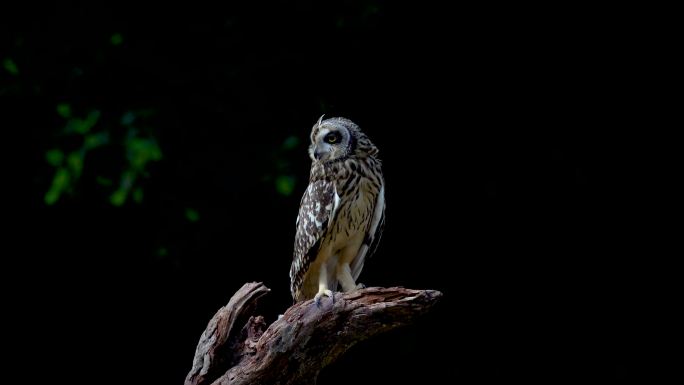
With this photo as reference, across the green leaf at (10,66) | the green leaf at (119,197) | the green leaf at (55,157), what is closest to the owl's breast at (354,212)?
the green leaf at (119,197)

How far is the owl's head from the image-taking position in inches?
148

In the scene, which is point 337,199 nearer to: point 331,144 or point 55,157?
point 331,144

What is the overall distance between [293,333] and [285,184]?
1.28 metres

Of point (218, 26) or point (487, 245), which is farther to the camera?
point (487, 245)

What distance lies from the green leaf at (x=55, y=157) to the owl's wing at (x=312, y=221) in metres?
1.13

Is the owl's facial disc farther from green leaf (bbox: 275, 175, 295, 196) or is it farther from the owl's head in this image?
green leaf (bbox: 275, 175, 295, 196)

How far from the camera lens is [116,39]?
426 centimetres

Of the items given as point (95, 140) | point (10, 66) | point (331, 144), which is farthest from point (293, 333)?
point (10, 66)

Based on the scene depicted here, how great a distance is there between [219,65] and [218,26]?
0.20 m

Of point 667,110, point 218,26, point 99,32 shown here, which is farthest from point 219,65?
point 667,110

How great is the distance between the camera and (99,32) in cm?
429

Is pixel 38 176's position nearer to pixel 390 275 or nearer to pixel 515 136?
pixel 390 275

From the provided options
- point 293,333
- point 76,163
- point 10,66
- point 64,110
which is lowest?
point 293,333

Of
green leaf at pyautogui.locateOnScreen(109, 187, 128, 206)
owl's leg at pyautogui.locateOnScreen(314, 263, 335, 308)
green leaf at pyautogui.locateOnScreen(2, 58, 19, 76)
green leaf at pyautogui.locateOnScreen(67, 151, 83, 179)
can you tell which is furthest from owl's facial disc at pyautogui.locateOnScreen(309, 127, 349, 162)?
green leaf at pyautogui.locateOnScreen(2, 58, 19, 76)
